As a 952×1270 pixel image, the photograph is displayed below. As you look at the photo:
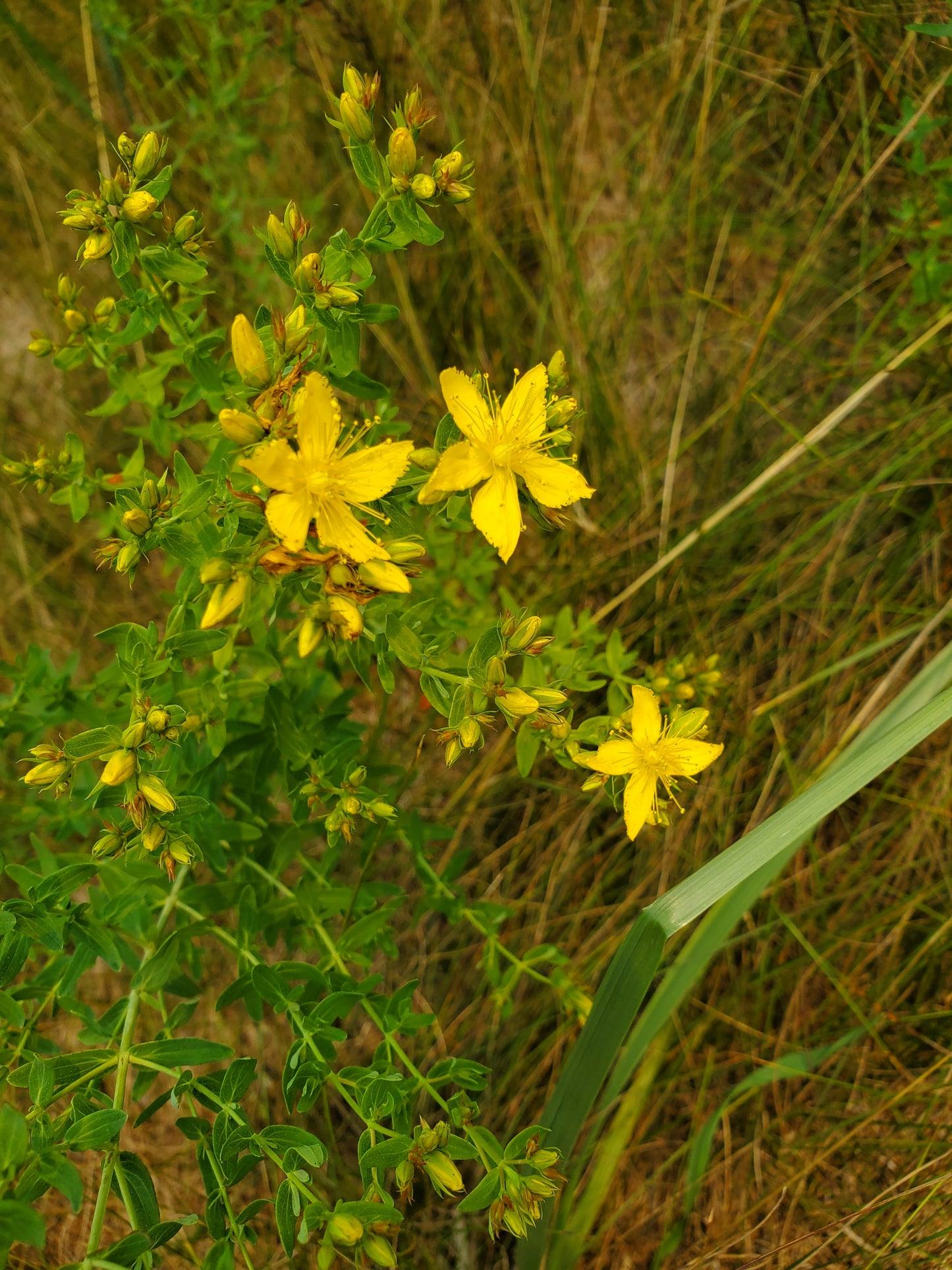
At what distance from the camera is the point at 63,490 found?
1.80 m

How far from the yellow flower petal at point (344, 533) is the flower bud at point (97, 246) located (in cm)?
52

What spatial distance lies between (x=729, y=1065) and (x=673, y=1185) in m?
0.34

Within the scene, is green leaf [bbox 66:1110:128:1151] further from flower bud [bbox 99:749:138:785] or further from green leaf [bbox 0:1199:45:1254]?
flower bud [bbox 99:749:138:785]

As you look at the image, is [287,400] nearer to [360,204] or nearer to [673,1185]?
[360,204]

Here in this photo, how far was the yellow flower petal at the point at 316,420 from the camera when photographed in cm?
128

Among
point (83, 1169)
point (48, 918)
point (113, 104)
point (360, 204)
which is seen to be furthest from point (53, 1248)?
point (113, 104)

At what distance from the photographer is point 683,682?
202 cm

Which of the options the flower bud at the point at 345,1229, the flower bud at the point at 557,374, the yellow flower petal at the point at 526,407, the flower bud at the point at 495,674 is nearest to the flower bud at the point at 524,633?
the flower bud at the point at 495,674

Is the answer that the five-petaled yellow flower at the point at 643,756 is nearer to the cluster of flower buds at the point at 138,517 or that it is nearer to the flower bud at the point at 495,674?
the flower bud at the point at 495,674

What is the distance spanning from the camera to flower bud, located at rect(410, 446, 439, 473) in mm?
1369

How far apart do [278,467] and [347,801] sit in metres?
0.59

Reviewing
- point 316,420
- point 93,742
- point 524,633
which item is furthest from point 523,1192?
point 316,420

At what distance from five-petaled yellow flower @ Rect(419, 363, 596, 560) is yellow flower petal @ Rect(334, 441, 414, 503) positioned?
0.19ft

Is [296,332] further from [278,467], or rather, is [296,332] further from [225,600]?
[225,600]
